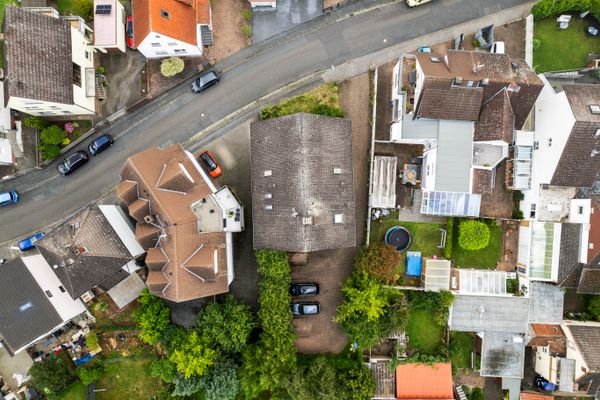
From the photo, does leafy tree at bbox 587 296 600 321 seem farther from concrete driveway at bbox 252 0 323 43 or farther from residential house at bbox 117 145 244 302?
concrete driveway at bbox 252 0 323 43

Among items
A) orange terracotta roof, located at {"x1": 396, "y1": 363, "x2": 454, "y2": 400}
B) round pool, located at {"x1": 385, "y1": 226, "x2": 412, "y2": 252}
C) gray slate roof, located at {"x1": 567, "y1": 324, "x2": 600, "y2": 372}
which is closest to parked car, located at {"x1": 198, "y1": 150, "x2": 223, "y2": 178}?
round pool, located at {"x1": 385, "y1": 226, "x2": 412, "y2": 252}

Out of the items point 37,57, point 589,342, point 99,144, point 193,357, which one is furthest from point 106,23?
point 589,342

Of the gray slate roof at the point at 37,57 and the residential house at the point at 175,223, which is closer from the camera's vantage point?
the residential house at the point at 175,223

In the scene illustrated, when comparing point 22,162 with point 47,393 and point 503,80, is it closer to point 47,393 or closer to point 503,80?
point 47,393

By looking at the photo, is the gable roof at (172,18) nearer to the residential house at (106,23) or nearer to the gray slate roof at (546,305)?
the residential house at (106,23)

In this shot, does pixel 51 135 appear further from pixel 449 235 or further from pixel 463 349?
pixel 463 349

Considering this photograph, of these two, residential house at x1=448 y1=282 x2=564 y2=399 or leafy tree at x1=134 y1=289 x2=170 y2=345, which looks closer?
leafy tree at x1=134 y1=289 x2=170 y2=345

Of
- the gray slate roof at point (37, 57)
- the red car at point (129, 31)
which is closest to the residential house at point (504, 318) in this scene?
the red car at point (129, 31)
